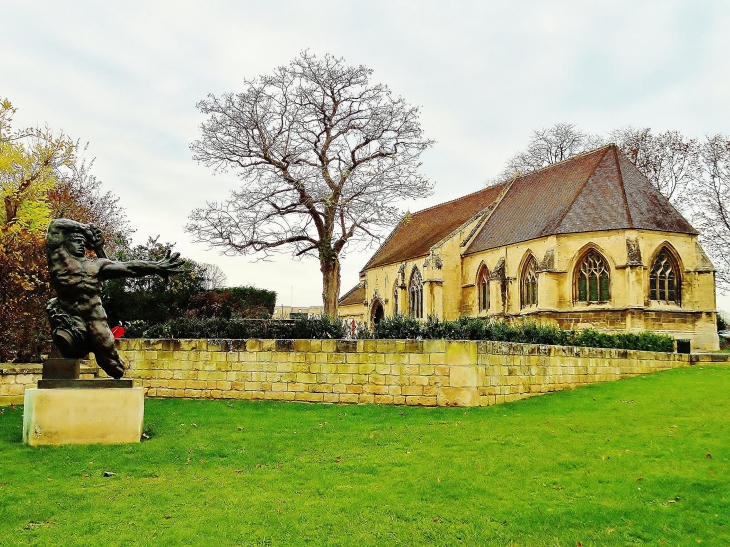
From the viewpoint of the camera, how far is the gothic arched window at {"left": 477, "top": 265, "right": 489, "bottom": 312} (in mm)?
A: 32403

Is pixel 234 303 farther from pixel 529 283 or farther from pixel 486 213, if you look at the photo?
pixel 486 213

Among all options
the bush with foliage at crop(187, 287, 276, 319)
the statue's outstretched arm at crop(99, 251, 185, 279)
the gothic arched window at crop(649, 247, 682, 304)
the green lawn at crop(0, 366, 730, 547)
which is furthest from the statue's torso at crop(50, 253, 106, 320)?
the gothic arched window at crop(649, 247, 682, 304)

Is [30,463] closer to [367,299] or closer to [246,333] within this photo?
[246,333]

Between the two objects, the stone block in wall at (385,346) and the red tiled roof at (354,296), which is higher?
the red tiled roof at (354,296)

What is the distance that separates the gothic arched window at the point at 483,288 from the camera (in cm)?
3240

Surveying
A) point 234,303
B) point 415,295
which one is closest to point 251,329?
point 234,303

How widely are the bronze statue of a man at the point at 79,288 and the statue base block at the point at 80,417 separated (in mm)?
548

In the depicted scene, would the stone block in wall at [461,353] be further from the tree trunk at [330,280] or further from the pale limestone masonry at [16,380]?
the tree trunk at [330,280]

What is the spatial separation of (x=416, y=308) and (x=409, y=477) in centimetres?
2773

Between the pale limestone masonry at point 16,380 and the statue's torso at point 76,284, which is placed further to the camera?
the pale limestone masonry at point 16,380

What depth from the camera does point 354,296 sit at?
47.0 meters

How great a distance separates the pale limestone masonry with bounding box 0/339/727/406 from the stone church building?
43.5 ft

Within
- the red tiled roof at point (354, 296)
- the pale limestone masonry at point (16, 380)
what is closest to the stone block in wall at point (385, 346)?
the pale limestone masonry at point (16, 380)

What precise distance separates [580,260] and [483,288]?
6606 millimetres
